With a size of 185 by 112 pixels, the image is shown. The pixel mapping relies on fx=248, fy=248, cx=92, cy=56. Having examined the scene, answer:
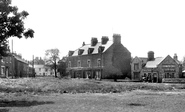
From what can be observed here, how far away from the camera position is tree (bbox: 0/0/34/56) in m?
20.2

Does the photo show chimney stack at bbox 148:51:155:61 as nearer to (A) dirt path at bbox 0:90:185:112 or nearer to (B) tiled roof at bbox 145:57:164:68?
(B) tiled roof at bbox 145:57:164:68

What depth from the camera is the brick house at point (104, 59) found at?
66500 mm

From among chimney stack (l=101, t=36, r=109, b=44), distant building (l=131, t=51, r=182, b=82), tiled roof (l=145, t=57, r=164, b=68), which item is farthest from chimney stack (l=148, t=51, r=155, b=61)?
chimney stack (l=101, t=36, r=109, b=44)

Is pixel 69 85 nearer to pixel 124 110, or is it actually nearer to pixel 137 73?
pixel 124 110


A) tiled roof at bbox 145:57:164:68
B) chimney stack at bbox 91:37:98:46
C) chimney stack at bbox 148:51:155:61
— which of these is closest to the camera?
tiled roof at bbox 145:57:164:68

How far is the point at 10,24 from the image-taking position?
20688 millimetres

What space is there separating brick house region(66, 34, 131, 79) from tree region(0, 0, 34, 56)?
4362 centimetres

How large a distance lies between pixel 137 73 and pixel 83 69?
16.6m

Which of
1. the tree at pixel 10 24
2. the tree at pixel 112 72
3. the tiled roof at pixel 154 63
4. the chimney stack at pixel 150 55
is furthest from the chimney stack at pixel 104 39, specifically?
the tree at pixel 10 24

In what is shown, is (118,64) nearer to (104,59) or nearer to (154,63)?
(104,59)

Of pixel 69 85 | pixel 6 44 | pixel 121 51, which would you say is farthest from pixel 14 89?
pixel 121 51

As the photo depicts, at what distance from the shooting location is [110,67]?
6656 cm

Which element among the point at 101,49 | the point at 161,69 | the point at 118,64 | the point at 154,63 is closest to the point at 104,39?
the point at 101,49

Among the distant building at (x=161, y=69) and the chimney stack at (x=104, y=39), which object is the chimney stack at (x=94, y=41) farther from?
the distant building at (x=161, y=69)
